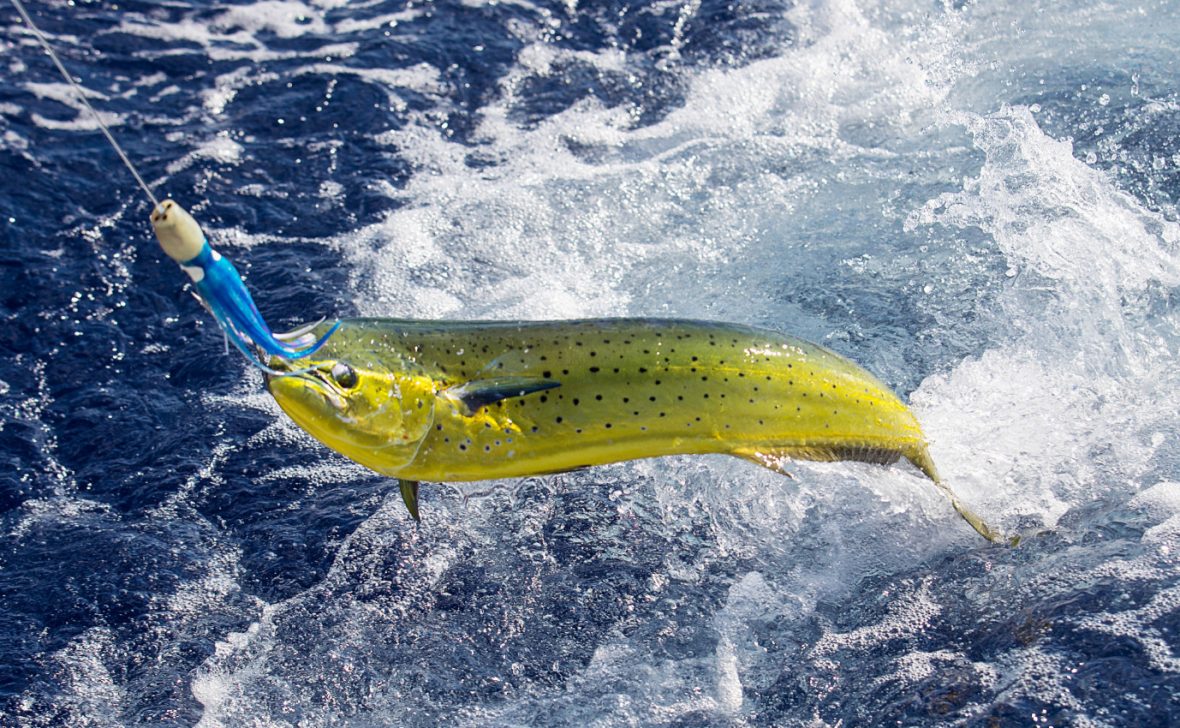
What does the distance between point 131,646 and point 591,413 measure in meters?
1.98

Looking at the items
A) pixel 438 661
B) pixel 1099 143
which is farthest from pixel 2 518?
pixel 1099 143

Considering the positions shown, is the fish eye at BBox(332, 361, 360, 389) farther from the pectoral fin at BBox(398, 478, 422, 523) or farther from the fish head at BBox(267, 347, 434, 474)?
the pectoral fin at BBox(398, 478, 422, 523)

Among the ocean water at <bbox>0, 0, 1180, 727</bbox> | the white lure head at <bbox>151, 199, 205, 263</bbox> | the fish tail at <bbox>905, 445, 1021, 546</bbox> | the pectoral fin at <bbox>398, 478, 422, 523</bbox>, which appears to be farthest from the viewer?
the fish tail at <bbox>905, 445, 1021, 546</bbox>

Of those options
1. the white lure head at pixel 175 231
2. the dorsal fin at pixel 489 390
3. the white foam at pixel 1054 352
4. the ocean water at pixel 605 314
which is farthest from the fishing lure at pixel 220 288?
the white foam at pixel 1054 352

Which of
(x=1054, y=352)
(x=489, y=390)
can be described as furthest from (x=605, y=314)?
(x=489, y=390)

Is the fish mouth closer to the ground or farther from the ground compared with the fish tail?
farther from the ground

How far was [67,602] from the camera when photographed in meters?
3.89

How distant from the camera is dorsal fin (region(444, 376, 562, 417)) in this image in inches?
114

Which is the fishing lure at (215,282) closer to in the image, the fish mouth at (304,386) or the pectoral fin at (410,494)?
the fish mouth at (304,386)

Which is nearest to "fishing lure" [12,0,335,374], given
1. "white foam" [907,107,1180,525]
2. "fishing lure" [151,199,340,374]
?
"fishing lure" [151,199,340,374]

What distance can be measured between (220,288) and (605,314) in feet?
9.70

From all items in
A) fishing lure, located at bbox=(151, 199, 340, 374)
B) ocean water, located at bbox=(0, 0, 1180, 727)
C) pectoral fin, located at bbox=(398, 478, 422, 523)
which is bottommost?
ocean water, located at bbox=(0, 0, 1180, 727)

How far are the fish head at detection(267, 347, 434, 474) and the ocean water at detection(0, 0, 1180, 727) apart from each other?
3.41 ft

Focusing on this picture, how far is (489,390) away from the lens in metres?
2.88
